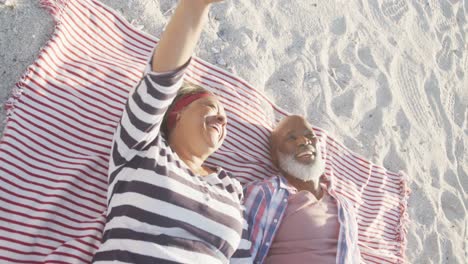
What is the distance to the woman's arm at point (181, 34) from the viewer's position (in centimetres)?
208

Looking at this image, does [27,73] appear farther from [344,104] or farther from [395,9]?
[395,9]

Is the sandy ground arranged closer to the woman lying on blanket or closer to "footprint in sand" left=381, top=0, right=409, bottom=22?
"footprint in sand" left=381, top=0, right=409, bottom=22

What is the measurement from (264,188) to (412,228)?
1343mm

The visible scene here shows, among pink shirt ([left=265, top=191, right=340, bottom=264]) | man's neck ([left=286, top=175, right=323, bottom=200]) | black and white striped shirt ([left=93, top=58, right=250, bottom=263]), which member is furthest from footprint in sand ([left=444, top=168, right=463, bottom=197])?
black and white striped shirt ([left=93, top=58, right=250, bottom=263])

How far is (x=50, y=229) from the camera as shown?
2.55 meters

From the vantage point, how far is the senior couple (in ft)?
7.05

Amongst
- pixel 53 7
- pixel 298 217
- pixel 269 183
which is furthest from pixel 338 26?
pixel 53 7

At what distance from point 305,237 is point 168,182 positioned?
0.93m

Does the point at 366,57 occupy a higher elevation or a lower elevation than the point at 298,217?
higher

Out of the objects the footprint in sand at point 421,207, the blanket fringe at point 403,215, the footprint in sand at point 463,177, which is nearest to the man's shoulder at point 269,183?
the blanket fringe at point 403,215

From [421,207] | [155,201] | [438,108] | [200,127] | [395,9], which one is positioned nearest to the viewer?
[155,201]

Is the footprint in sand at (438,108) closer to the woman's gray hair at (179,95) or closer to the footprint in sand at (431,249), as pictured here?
the footprint in sand at (431,249)

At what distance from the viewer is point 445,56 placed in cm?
464

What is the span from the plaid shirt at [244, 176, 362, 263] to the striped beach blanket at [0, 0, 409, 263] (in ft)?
0.88
